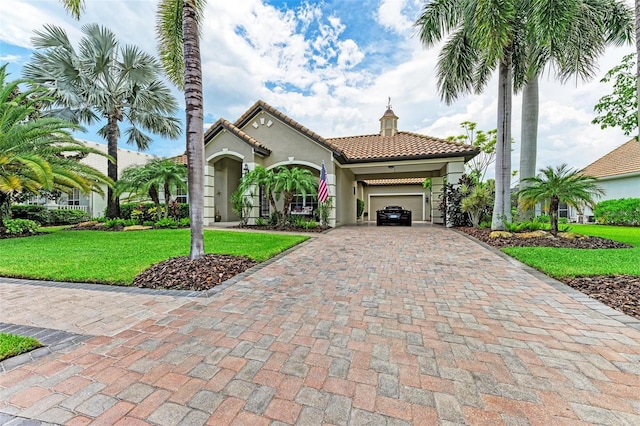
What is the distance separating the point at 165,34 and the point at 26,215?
16167 mm

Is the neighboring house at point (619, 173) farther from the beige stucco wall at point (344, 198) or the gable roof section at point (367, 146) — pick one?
the beige stucco wall at point (344, 198)

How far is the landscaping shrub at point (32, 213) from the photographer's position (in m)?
15.6

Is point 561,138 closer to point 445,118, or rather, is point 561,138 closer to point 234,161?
point 445,118

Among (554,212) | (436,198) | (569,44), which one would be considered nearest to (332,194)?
(554,212)

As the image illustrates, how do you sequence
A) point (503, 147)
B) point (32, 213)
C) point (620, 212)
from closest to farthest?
1. point (503, 147)
2. point (32, 213)
3. point (620, 212)

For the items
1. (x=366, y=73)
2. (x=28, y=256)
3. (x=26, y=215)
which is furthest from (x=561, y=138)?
(x=26, y=215)

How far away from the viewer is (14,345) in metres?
2.68

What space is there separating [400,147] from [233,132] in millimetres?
9274

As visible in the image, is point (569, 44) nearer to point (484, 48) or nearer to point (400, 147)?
point (484, 48)

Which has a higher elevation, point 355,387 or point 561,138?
point 561,138

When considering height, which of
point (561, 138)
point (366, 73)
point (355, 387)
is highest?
point (366, 73)

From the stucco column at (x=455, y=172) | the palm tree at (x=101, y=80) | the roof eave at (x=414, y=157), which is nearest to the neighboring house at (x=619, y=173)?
the stucco column at (x=455, y=172)

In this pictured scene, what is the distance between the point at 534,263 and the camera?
5949mm

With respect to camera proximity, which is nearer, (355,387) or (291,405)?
(291,405)
